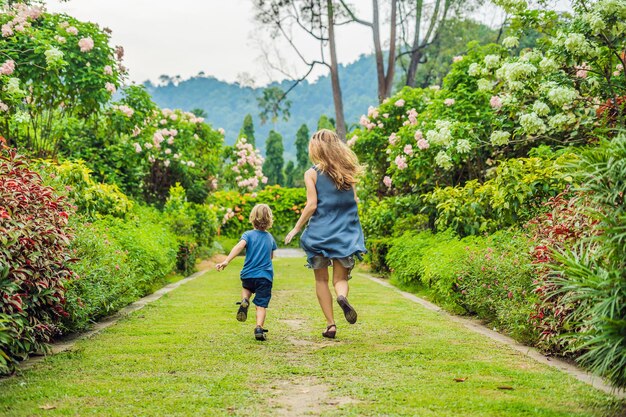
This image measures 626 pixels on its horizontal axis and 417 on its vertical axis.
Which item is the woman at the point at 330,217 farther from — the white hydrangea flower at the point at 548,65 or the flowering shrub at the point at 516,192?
the white hydrangea flower at the point at 548,65

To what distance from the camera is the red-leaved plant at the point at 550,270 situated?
4.88 m

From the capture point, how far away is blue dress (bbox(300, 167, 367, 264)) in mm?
6145

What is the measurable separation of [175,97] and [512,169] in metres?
112

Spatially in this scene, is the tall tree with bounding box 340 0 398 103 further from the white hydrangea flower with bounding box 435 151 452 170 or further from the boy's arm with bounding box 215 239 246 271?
the boy's arm with bounding box 215 239 246 271

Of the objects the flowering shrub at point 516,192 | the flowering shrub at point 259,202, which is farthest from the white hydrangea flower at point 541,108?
the flowering shrub at point 259,202

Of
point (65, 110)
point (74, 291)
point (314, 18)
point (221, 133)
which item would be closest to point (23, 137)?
point (65, 110)

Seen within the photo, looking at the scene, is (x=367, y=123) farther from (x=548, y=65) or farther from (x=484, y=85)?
(x=548, y=65)

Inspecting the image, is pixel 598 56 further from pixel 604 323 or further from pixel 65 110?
pixel 65 110

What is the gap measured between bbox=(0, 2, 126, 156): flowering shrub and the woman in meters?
6.35

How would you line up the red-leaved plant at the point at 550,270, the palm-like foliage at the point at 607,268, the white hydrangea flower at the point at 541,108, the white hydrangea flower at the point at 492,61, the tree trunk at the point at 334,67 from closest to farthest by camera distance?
the palm-like foliage at the point at 607,268, the red-leaved plant at the point at 550,270, the white hydrangea flower at the point at 541,108, the white hydrangea flower at the point at 492,61, the tree trunk at the point at 334,67

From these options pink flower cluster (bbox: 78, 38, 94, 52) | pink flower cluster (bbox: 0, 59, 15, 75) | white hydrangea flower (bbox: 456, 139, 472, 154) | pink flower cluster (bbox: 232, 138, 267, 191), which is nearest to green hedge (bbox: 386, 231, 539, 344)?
white hydrangea flower (bbox: 456, 139, 472, 154)

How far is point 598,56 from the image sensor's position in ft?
25.8

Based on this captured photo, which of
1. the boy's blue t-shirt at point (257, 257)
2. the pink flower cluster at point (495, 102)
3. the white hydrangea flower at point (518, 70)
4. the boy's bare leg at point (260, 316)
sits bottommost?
the boy's bare leg at point (260, 316)

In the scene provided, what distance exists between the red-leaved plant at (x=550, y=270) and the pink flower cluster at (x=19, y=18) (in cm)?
925
